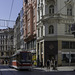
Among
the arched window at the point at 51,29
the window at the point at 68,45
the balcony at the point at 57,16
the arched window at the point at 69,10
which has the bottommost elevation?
the window at the point at 68,45

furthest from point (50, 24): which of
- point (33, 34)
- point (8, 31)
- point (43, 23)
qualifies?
point (8, 31)

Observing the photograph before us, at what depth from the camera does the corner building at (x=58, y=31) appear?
4319 cm

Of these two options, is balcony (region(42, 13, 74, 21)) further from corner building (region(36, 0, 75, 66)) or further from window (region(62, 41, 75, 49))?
window (region(62, 41, 75, 49))

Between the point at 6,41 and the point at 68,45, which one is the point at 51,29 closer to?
the point at 68,45

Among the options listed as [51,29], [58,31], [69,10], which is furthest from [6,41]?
[58,31]

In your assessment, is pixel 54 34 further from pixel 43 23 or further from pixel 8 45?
pixel 8 45

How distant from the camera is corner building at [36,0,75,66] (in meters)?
43.2

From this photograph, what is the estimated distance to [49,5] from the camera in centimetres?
4447

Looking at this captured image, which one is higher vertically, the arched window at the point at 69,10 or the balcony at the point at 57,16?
the arched window at the point at 69,10

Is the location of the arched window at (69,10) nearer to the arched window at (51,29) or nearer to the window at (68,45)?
the arched window at (51,29)

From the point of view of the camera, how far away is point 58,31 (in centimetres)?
4328

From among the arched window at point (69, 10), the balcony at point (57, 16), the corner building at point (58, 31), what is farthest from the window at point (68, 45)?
the arched window at point (69, 10)

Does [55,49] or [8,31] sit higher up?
[8,31]

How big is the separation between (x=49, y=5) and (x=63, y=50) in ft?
29.8
